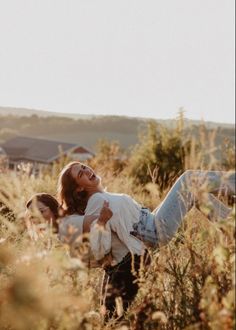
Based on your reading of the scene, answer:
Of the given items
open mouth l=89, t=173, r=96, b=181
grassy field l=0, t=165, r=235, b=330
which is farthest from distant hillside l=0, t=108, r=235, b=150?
grassy field l=0, t=165, r=235, b=330

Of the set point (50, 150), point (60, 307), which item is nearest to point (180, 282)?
point (60, 307)

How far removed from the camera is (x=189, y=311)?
3145 mm

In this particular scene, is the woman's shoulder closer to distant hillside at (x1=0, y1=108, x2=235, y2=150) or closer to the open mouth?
the open mouth

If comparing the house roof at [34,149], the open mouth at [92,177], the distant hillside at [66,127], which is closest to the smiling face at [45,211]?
the open mouth at [92,177]

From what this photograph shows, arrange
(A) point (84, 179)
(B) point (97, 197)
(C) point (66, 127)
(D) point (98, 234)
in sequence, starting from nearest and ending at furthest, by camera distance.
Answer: (D) point (98, 234) < (B) point (97, 197) < (A) point (84, 179) < (C) point (66, 127)

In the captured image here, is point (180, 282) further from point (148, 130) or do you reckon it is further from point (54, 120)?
point (54, 120)

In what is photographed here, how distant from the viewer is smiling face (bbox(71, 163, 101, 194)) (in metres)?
4.82

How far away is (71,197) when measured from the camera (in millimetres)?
4766

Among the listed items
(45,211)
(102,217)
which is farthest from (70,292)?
(45,211)

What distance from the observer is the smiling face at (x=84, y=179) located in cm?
482

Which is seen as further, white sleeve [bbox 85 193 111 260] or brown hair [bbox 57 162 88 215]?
brown hair [bbox 57 162 88 215]

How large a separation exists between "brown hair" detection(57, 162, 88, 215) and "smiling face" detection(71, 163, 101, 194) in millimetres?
32

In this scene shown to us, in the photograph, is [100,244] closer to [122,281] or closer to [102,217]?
[102,217]

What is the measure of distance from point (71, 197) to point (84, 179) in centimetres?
19
